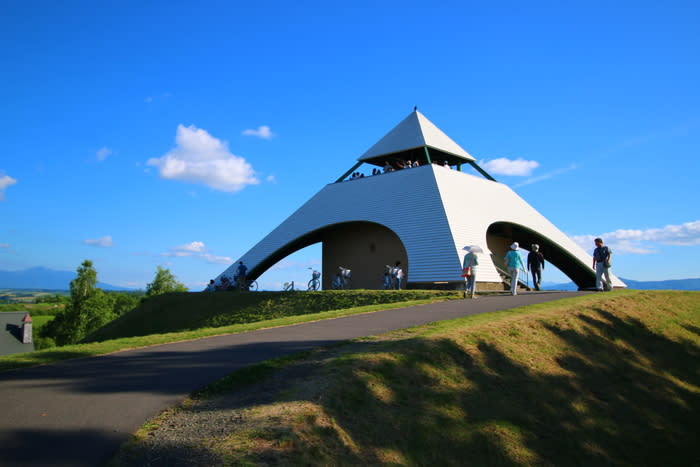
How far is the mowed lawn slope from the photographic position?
457 centimetres

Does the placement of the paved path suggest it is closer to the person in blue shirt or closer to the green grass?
the green grass

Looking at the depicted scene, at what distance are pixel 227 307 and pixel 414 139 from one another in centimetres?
1572

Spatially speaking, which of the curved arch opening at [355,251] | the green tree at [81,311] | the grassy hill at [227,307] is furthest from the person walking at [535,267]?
the green tree at [81,311]

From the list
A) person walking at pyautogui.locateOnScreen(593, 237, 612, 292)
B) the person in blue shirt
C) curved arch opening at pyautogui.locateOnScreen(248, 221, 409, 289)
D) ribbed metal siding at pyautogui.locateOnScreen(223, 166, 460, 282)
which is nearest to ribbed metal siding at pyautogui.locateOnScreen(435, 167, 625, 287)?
ribbed metal siding at pyautogui.locateOnScreen(223, 166, 460, 282)

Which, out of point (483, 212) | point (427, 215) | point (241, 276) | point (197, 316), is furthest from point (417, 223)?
point (197, 316)

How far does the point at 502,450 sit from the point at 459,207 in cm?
2004

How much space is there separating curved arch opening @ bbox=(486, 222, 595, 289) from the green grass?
13.7 metres

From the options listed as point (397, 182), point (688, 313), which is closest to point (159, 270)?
point (397, 182)

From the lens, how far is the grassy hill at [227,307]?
59.0 feet

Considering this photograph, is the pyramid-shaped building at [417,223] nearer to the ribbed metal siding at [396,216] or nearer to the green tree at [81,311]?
the ribbed metal siding at [396,216]

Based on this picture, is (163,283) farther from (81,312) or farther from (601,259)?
(601,259)

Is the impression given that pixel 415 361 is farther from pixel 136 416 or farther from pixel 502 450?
pixel 136 416

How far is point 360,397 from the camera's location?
5.56 metres

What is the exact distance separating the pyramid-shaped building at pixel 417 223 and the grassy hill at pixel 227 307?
4.56 metres
